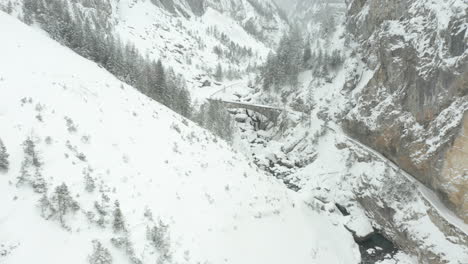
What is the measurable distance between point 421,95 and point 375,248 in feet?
45.3

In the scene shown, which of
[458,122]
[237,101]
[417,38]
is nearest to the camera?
[458,122]

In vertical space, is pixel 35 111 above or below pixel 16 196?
below

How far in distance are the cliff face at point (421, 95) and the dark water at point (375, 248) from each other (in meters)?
5.64

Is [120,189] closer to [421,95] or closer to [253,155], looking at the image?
[421,95]

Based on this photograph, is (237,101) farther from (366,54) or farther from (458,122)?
(458,122)

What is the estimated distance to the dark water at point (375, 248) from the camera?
826 inches

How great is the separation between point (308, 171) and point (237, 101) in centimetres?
2621

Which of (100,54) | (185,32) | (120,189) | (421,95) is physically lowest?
(185,32)

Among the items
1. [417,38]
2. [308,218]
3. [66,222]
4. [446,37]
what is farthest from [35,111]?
[417,38]

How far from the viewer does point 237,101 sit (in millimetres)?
55812

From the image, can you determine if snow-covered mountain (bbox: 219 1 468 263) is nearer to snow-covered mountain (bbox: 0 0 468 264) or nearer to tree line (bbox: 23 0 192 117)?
snow-covered mountain (bbox: 0 0 468 264)

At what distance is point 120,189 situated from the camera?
1064 cm

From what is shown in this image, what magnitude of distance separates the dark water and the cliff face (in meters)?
5.64

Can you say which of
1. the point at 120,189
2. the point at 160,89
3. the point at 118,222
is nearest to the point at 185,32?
the point at 160,89
